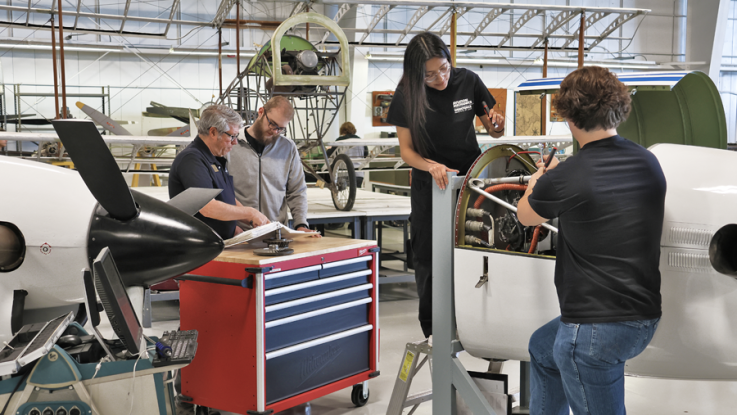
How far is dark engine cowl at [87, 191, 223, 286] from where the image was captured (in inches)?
74.1

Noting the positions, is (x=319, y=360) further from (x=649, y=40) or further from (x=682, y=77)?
(x=649, y=40)

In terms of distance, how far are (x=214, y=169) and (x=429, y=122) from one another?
3.85 ft

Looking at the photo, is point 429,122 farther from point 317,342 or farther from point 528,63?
point 528,63

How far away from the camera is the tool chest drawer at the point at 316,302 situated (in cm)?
264

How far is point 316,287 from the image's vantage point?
9.21 feet

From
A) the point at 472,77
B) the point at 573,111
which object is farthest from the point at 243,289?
the point at 573,111

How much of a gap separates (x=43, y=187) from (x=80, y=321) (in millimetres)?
563

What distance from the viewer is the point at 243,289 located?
260 centimetres

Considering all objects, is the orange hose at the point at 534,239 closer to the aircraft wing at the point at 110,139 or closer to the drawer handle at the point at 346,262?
the drawer handle at the point at 346,262

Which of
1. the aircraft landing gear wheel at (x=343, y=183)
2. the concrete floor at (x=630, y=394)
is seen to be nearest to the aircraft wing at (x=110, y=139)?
the aircraft landing gear wheel at (x=343, y=183)

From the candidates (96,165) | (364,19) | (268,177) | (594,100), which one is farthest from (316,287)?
(364,19)

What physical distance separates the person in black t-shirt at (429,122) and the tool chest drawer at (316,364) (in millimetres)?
595

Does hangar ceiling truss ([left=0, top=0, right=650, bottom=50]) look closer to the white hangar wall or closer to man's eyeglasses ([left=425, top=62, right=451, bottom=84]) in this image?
the white hangar wall

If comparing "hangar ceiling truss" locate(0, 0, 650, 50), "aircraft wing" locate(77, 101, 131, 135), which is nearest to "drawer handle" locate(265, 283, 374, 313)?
"hangar ceiling truss" locate(0, 0, 650, 50)
